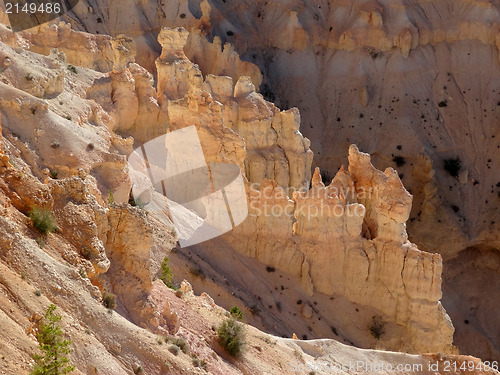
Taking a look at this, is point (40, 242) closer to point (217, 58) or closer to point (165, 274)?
point (165, 274)

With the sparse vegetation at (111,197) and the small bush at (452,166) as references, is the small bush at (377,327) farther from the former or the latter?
the small bush at (452,166)

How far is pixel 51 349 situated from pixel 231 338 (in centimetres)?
594

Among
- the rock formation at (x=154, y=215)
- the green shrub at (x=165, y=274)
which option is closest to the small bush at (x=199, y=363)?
the rock formation at (x=154, y=215)

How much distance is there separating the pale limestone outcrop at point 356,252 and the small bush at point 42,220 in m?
13.1

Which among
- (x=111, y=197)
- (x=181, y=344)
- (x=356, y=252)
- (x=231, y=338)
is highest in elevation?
(x=356, y=252)

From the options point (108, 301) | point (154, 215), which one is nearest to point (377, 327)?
point (154, 215)

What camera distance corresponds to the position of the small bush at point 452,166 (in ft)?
159

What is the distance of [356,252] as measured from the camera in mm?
26703

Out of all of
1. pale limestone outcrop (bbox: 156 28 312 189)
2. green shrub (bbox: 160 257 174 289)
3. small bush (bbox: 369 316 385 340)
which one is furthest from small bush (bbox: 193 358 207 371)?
pale limestone outcrop (bbox: 156 28 312 189)

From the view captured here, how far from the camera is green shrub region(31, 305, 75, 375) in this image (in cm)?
1037

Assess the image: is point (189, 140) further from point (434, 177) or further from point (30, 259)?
point (434, 177)

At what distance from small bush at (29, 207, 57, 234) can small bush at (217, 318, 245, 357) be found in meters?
4.54

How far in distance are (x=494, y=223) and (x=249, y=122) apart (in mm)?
20571

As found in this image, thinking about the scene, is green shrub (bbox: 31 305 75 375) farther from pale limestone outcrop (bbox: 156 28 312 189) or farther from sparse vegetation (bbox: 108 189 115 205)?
pale limestone outcrop (bbox: 156 28 312 189)
